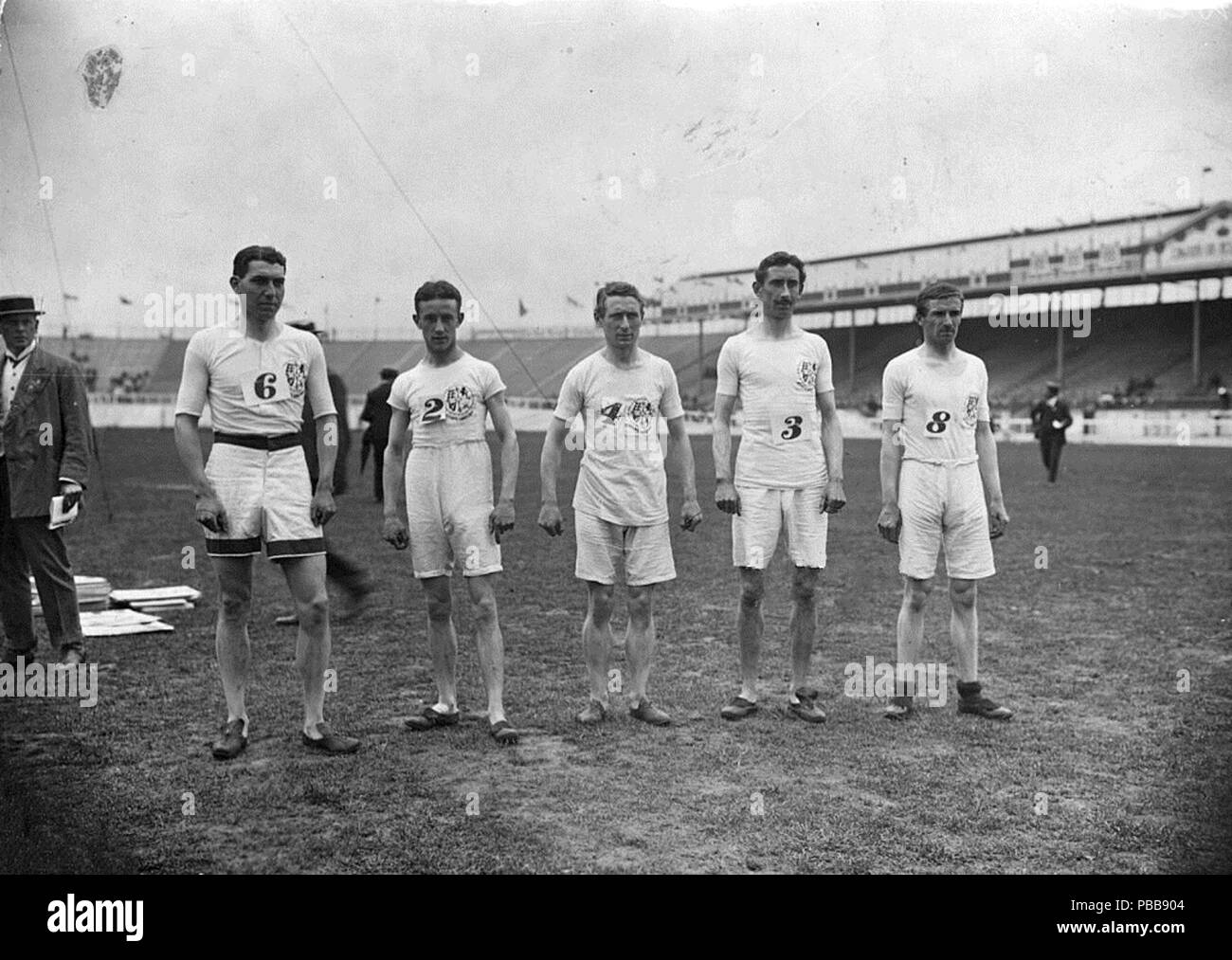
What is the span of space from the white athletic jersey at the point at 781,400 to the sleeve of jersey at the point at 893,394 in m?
0.32

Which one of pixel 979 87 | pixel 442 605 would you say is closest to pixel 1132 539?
pixel 979 87

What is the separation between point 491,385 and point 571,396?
0.41 meters

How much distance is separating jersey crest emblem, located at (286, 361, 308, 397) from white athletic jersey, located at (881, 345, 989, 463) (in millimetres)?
2796

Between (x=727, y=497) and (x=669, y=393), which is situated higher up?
(x=669, y=393)

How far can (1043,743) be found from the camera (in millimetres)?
4727

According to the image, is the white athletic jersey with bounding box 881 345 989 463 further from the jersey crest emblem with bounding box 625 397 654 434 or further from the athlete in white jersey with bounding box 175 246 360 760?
the athlete in white jersey with bounding box 175 246 360 760

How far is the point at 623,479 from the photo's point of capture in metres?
5.14

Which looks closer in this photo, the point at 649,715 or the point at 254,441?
the point at 254,441

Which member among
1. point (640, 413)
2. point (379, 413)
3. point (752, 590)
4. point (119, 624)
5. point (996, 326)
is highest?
point (996, 326)

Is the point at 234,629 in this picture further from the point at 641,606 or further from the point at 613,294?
the point at 613,294

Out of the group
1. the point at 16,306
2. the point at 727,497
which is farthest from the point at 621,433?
the point at 16,306

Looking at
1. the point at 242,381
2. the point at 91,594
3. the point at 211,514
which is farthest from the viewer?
the point at 91,594

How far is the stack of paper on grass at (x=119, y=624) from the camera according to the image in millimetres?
7012
